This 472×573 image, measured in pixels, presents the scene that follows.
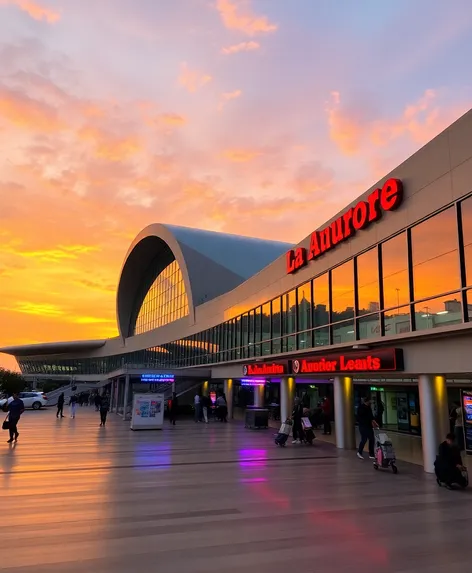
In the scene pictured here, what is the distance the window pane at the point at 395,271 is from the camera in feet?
39.0

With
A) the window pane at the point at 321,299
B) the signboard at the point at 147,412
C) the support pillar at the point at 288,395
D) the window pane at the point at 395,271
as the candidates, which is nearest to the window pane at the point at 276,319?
the support pillar at the point at 288,395

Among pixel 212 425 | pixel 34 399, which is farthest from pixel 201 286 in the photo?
pixel 212 425

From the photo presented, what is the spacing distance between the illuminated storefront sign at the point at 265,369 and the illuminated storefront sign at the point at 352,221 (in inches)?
163

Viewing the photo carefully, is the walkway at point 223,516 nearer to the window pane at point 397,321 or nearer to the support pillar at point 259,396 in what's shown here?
the window pane at point 397,321

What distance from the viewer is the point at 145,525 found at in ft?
22.3

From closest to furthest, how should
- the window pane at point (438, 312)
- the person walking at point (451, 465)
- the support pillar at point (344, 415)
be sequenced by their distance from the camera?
the person walking at point (451, 465), the window pane at point (438, 312), the support pillar at point (344, 415)

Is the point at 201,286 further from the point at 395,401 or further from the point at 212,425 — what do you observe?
the point at 395,401

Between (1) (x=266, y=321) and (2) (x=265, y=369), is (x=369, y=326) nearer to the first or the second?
(2) (x=265, y=369)

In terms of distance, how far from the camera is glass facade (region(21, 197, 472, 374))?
10.0 meters

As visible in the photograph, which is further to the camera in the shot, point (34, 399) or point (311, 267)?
point (34, 399)

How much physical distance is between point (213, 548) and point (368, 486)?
4.96 metres

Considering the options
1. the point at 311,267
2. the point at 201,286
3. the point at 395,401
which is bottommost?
the point at 395,401

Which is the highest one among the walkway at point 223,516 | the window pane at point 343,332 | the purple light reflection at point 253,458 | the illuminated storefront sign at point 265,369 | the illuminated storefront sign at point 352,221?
the illuminated storefront sign at point 352,221

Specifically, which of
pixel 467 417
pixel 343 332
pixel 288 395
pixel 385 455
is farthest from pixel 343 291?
pixel 288 395
